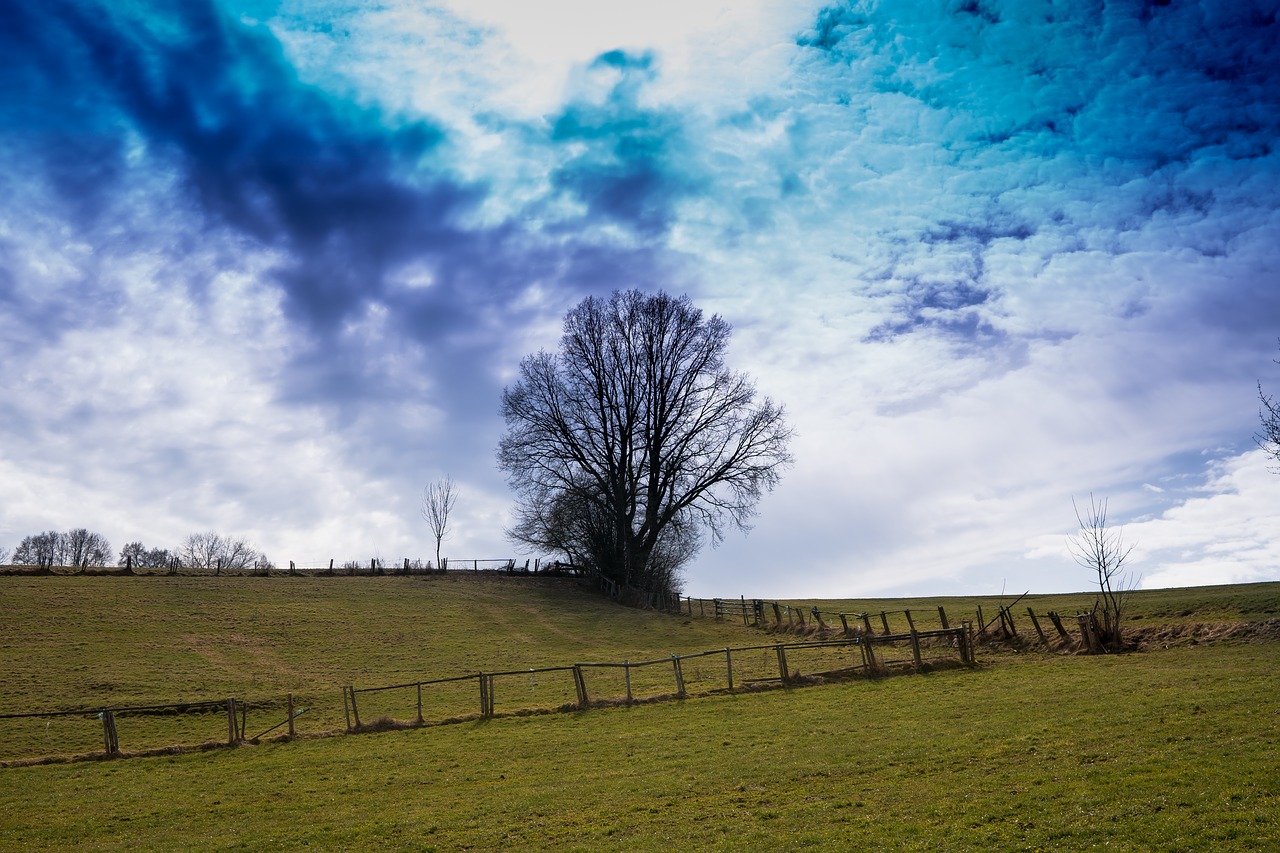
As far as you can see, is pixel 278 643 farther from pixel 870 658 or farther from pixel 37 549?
pixel 37 549

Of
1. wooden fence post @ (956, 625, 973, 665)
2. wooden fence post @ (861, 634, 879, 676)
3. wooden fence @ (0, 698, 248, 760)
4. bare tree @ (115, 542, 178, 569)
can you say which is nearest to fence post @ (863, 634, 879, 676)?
wooden fence post @ (861, 634, 879, 676)

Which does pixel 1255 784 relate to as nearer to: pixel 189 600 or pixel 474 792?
pixel 474 792

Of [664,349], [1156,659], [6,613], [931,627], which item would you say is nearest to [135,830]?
[1156,659]

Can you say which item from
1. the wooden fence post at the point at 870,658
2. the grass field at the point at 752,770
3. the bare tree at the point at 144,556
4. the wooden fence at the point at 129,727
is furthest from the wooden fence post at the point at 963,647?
the bare tree at the point at 144,556

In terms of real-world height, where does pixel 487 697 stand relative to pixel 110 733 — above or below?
below

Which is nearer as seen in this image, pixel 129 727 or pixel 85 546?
pixel 129 727

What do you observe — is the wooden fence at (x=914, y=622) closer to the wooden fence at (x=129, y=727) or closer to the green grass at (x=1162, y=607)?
the green grass at (x=1162, y=607)

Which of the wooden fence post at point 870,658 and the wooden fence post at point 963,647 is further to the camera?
the wooden fence post at point 963,647

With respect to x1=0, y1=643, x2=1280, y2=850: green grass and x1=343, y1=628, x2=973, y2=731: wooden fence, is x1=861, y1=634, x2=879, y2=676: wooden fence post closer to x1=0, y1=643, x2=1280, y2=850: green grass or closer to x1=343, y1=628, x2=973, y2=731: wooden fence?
x1=343, y1=628, x2=973, y2=731: wooden fence

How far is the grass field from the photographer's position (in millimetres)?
12062

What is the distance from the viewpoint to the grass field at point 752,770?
39.6 feet

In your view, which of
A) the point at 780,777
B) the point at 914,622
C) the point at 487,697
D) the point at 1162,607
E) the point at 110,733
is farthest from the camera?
the point at 914,622

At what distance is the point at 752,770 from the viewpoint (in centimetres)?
1691

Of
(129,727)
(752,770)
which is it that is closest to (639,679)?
(752,770)
